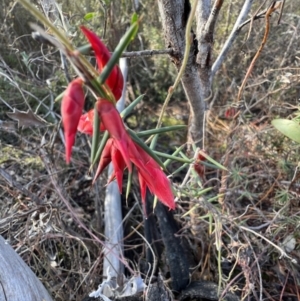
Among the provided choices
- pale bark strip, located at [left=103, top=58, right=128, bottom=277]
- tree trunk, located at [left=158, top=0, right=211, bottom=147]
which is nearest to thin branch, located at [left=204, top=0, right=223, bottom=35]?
tree trunk, located at [left=158, top=0, right=211, bottom=147]

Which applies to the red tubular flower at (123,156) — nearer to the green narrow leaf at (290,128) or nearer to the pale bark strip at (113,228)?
the green narrow leaf at (290,128)

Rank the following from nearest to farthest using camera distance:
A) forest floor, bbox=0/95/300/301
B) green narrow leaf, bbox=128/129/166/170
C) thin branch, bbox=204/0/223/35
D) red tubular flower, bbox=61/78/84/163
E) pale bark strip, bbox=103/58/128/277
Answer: red tubular flower, bbox=61/78/84/163 → green narrow leaf, bbox=128/129/166/170 → thin branch, bbox=204/0/223/35 → forest floor, bbox=0/95/300/301 → pale bark strip, bbox=103/58/128/277

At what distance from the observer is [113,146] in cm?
66

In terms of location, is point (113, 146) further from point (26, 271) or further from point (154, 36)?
point (154, 36)

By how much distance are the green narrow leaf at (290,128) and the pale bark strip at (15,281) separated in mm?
770

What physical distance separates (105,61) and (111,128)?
0.10m

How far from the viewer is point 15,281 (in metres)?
1.06

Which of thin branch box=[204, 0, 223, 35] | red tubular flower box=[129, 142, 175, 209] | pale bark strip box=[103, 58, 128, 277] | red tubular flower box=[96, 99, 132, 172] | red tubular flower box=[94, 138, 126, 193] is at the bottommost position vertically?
pale bark strip box=[103, 58, 128, 277]

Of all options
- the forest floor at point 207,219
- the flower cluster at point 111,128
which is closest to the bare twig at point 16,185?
the forest floor at point 207,219

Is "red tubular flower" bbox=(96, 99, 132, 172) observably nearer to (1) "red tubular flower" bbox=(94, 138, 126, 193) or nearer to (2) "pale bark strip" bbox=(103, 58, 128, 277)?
(1) "red tubular flower" bbox=(94, 138, 126, 193)

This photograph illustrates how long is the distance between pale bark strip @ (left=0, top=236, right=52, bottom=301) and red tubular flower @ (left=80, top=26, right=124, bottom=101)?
68cm

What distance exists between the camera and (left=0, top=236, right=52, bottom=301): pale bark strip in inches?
40.8

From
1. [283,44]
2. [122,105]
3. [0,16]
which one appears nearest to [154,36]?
[122,105]

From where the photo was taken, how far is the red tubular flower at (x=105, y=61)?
1.84 ft
